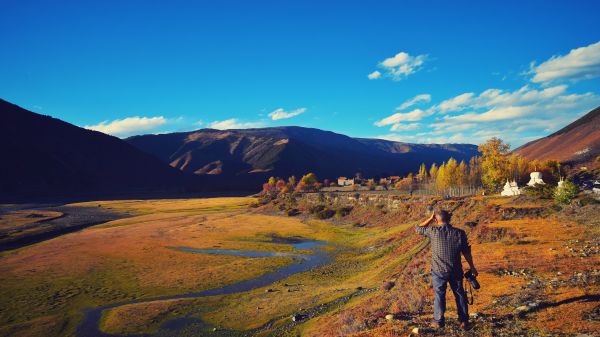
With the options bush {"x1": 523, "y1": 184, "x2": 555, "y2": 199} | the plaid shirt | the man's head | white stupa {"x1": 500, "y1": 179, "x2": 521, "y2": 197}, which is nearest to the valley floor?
the plaid shirt

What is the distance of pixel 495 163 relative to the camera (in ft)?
283

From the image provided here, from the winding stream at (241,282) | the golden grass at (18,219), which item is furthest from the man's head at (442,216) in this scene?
the golden grass at (18,219)

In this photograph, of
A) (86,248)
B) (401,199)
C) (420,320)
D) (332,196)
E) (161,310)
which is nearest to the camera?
(420,320)

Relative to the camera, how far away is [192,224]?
93.4 m

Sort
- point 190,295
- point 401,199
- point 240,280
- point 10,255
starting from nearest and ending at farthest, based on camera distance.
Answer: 1. point 190,295
2. point 240,280
3. point 10,255
4. point 401,199

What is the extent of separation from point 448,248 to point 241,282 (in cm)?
3248

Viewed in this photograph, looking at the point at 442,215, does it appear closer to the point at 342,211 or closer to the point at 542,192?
the point at 542,192

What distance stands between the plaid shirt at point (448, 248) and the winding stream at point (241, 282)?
72.2 feet

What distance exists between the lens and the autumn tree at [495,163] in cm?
8531

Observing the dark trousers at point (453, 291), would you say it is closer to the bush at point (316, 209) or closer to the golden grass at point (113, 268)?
the golden grass at point (113, 268)

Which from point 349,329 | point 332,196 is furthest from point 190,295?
point 332,196

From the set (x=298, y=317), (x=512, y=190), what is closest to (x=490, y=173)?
(x=512, y=190)

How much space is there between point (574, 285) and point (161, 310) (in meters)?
28.1

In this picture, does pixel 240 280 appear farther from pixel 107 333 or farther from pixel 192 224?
pixel 192 224
